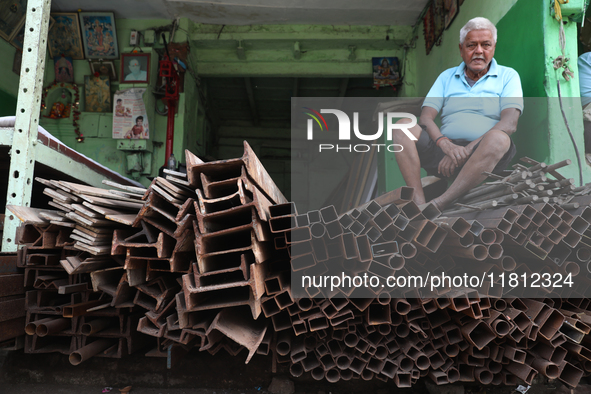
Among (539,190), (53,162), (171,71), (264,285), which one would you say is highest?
(171,71)

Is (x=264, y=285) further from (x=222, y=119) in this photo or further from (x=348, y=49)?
(x=222, y=119)

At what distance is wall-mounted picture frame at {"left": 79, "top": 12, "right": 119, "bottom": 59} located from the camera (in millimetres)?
5902

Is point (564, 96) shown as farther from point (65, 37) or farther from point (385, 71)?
point (65, 37)

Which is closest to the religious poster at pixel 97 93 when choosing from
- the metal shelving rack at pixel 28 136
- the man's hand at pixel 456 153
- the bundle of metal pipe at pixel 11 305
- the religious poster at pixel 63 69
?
the religious poster at pixel 63 69

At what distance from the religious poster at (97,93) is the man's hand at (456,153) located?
5448 millimetres

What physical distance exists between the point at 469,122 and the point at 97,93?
5.78 m

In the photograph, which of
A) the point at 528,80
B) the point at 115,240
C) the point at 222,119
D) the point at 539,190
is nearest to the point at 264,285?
the point at 115,240

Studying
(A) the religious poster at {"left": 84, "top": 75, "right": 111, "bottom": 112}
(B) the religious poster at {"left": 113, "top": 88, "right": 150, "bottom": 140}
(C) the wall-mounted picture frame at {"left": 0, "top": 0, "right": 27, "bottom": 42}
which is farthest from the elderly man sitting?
(C) the wall-mounted picture frame at {"left": 0, "top": 0, "right": 27, "bottom": 42}

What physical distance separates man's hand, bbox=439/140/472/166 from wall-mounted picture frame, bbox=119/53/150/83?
4895 millimetres

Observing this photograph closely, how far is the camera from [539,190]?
2.16 m

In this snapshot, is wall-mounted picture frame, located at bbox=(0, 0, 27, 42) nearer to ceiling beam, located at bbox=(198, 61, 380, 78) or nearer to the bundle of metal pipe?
ceiling beam, located at bbox=(198, 61, 380, 78)

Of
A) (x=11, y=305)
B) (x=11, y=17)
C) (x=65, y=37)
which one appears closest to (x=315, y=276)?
(x=11, y=305)

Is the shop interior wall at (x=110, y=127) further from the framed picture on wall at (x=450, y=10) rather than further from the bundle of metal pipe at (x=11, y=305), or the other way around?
the framed picture on wall at (x=450, y=10)

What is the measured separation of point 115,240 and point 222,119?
8.62 metres
